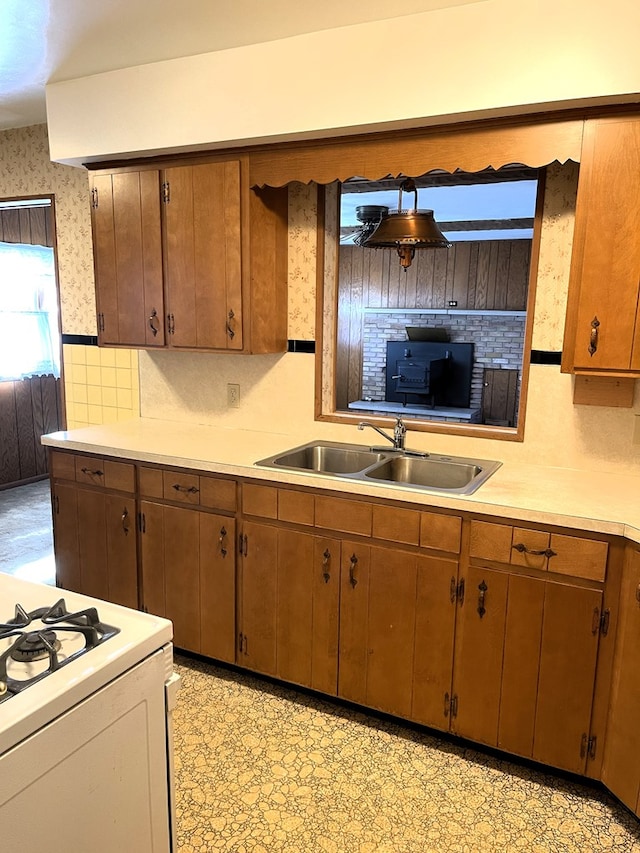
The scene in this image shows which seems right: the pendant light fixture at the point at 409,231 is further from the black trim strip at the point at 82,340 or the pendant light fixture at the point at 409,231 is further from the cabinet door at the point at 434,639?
the black trim strip at the point at 82,340

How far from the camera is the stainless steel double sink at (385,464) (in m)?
2.53

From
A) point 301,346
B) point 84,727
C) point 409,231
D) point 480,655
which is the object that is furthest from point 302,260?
point 84,727

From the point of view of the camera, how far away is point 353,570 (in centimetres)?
237

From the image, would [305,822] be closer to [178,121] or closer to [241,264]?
[241,264]

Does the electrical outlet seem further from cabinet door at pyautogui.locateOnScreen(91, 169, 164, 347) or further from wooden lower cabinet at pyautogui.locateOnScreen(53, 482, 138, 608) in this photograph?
wooden lower cabinet at pyautogui.locateOnScreen(53, 482, 138, 608)

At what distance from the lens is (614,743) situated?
78.3 inches

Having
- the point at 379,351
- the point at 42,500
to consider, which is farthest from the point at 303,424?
the point at 379,351

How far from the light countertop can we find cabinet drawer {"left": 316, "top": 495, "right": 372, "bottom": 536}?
49mm

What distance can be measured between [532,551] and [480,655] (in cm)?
43

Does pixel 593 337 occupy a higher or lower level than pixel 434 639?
higher

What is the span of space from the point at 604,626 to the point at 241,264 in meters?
1.99

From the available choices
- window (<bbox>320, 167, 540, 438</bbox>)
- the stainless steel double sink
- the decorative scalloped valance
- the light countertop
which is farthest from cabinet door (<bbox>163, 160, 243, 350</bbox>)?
window (<bbox>320, 167, 540, 438</bbox>)

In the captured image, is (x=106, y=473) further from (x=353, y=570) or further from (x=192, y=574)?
(x=353, y=570)

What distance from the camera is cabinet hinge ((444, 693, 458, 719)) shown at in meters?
2.24
